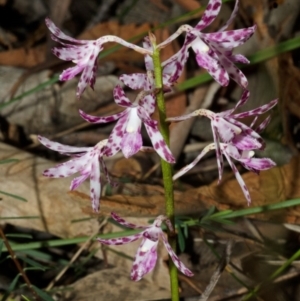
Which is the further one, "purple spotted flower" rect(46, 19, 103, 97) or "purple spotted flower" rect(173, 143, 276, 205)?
"purple spotted flower" rect(173, 143, 276, 205)

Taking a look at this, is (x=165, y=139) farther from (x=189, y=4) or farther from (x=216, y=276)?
(x=189, y=4)

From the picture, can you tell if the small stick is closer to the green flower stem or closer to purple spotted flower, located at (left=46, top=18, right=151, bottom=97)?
the green flower stem

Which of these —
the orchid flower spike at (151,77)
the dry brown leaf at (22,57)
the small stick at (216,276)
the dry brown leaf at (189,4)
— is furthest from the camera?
the dry brown leaf at (22,57)

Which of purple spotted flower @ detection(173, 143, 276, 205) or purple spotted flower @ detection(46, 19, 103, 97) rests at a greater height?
purple spotted flower @ detection(46, 19, 103, 97)

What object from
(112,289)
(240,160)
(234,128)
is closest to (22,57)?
(112,289)

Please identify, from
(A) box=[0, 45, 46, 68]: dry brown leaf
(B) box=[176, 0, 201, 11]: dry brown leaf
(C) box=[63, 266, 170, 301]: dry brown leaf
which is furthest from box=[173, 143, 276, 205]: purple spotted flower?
(A) box=[0, 45, 46, 68]: dry brown leaf

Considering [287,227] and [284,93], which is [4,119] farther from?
[287,227]

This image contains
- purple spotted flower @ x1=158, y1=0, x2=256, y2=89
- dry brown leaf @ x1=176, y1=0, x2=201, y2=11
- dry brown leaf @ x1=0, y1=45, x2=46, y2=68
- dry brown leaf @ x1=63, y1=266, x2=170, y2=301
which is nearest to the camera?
purple spotted flower @ x1=158, y1=0, x2=256, y2=89

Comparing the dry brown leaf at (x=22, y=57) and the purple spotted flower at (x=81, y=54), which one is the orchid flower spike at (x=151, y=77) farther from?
the dry brown leaf at (x=22, y=57)

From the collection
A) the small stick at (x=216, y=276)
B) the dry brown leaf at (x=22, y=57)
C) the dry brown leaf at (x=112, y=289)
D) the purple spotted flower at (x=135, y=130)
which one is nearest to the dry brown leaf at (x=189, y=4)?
the dry brown leaf at (x=22, y=57)
